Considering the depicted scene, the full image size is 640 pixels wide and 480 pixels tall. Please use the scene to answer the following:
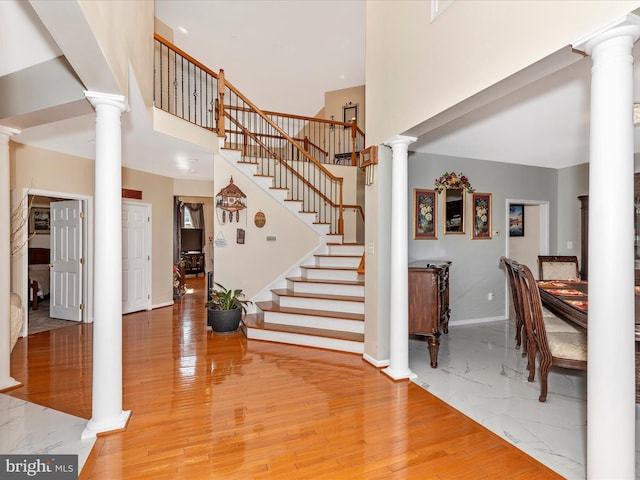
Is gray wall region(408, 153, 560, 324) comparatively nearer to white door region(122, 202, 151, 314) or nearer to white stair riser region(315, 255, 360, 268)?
white stair riser region(315, 255, 360, 268)

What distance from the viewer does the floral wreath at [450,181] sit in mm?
5234

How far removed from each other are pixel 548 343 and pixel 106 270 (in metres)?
3.52

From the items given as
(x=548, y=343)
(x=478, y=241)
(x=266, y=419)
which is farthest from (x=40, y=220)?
(x=548, y=343)

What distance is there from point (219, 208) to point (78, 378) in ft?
9.19

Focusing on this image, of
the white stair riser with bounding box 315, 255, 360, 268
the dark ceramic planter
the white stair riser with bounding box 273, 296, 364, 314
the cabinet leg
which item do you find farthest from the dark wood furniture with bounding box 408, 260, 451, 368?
the dark ceramic planter

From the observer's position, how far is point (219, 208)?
5312 mm

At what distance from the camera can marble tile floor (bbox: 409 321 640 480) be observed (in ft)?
7.43

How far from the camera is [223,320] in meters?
4.93

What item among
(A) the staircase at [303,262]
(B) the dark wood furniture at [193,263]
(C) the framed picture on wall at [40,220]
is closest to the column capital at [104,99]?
(A) the staircase at [303,262]

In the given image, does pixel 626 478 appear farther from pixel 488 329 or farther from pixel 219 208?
pixel 219 208

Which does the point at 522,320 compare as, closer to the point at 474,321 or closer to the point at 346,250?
the point at 474,321

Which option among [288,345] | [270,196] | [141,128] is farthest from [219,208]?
[288,345]

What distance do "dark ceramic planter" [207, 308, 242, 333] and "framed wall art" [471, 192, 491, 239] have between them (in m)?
3.88

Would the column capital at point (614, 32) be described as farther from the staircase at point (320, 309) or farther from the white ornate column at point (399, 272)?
the staircase at point (320, 309)
